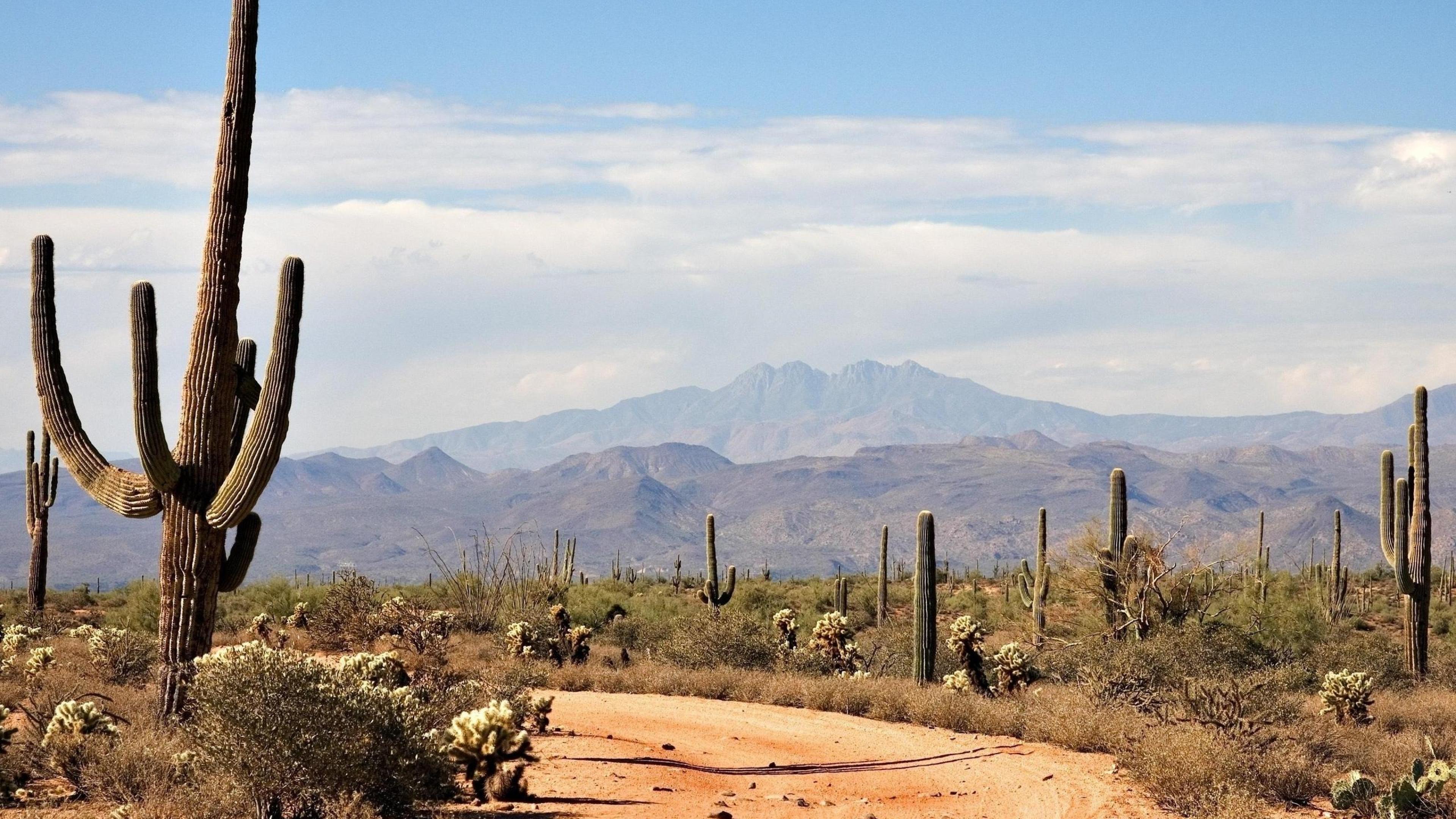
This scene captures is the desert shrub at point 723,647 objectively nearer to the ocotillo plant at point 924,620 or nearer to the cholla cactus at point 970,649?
the ocotillo plant at point 924,620

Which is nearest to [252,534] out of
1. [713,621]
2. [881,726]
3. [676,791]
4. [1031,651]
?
[676,791]

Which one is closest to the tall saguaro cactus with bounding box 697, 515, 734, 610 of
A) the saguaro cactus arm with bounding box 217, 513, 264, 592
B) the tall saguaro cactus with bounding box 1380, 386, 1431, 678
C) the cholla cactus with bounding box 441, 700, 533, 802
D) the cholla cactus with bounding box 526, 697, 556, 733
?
the tall saguaro cactus with bounding box 1380, 386, 1431, 678

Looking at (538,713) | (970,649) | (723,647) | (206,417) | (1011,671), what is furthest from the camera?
(723,647)

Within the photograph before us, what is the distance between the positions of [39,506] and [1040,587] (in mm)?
22730

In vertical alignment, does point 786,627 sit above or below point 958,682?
above

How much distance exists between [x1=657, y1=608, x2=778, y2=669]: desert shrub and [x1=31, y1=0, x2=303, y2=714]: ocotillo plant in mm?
8509

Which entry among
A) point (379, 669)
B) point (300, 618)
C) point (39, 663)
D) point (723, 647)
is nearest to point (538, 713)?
point (379, 669)

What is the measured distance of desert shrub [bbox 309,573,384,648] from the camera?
2280 cm

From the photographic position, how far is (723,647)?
19.7m

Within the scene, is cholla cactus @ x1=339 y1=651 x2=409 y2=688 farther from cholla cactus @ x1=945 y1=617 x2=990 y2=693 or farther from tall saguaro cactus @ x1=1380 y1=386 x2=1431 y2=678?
tall saguaro cactus @ x1=1380 y1=386 x2=1431 y2=678

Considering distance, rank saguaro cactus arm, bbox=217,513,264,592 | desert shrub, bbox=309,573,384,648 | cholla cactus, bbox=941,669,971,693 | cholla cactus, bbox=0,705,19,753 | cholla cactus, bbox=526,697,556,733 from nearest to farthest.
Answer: cholla cactus, bbox=0,705,19,753 → saguaro cactus arm, bbox=217,513,264,592 → cholla cactus, bbox=526,697,556,733 → cholla cactus, bbox=941,669,971,693 → desert shrub, bbox=309,573,384,648

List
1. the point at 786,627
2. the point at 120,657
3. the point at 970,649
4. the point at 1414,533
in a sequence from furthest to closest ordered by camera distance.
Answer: the point at 1414,533
the point at 786,627
the point at 970,649
the point at 120,657

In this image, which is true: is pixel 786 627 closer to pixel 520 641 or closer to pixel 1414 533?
pixel 520 641

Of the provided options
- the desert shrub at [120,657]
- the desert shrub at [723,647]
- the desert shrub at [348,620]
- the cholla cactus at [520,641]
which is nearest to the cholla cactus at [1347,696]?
the desert shrub at [723,647]
